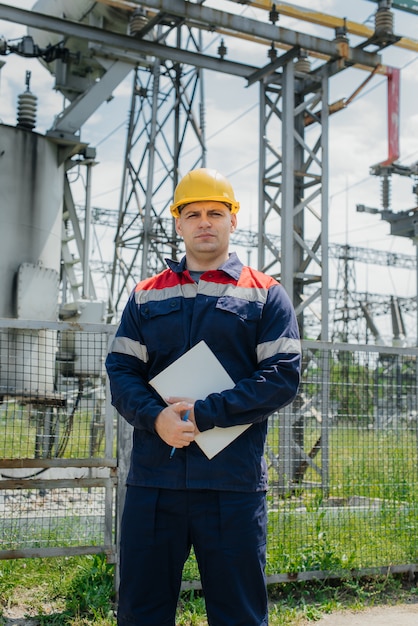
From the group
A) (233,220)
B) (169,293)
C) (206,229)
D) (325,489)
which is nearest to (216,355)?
(169,293)

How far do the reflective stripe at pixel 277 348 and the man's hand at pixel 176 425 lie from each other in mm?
380

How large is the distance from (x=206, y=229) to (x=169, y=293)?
320mm

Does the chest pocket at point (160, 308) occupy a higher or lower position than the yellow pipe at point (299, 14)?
lower

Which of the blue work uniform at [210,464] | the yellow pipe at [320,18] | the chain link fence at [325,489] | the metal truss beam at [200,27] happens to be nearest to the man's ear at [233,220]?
the blue work uniform at [210,464]

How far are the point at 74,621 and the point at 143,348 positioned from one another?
2079 mm

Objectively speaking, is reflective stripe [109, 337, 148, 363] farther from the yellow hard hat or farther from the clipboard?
the yellow hard hat

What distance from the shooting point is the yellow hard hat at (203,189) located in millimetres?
2965

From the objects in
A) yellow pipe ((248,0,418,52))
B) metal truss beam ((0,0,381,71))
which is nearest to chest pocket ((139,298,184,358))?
metal truss beam ((0,0,381,71))

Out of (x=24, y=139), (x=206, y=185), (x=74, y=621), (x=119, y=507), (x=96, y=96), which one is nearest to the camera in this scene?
(x=206, y=185)

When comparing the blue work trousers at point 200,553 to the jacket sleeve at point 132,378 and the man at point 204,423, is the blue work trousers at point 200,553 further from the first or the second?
the jacket sleeve at point 132,378

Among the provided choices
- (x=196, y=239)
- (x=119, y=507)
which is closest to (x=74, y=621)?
(x=119, y=507)

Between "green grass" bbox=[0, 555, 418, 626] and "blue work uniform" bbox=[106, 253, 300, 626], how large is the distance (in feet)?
5.19

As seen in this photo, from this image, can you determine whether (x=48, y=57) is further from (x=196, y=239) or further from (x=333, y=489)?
(x=196, y=239)

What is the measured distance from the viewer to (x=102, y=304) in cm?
1070
